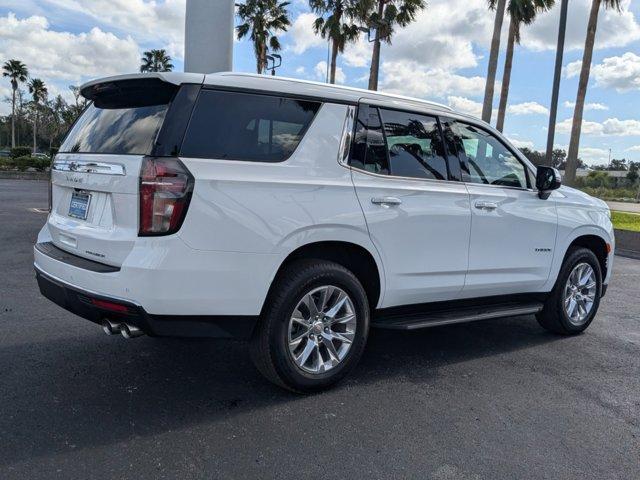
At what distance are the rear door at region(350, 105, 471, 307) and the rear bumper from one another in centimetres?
111

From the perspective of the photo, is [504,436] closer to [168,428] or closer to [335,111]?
[168,428]

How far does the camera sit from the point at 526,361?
4.60 meters

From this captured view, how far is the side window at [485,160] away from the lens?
4.54m

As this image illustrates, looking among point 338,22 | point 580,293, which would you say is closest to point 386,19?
point 338,22

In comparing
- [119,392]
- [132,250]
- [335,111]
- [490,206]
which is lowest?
[119,392]

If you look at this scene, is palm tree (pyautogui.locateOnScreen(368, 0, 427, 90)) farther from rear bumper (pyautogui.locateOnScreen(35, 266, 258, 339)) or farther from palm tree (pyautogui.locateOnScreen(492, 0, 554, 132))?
rear bumper (pyautogui.locateOnScreen(35, 266, 258, 339))

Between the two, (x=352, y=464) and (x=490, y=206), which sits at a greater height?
(x=490, y=206)

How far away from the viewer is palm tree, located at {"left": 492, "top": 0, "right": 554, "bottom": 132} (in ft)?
63.4

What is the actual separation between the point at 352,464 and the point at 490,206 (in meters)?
2.45

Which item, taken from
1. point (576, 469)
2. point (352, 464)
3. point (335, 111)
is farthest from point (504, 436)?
point (335, 111)

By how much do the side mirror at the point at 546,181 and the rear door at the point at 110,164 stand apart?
3178 mm

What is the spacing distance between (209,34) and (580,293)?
6.07 m

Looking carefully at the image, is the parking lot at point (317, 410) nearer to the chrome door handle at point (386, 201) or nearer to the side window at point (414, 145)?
the chrome door handle at point (386, 201)

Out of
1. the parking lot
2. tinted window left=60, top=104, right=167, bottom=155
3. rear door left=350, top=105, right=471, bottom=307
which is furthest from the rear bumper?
rear door left=350, top=105, right=471, bottom=307
